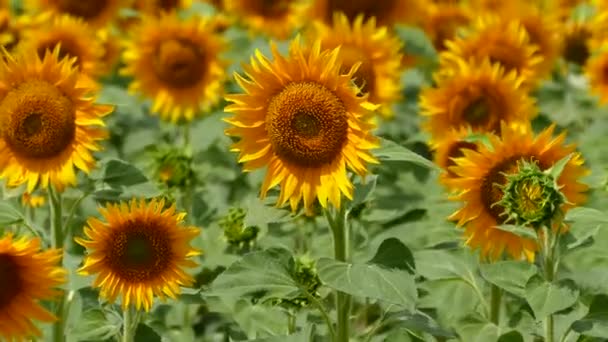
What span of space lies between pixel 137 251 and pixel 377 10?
2.26 metres

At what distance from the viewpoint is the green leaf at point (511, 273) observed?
103 inches

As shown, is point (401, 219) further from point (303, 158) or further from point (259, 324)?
point (303, 158)

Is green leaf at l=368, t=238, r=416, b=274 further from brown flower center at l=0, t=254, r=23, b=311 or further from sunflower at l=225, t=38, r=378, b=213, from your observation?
brown flower center at l=0, t=254, r=23, b=311

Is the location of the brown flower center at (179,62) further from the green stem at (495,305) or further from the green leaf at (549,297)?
the green leaf at (549,297)

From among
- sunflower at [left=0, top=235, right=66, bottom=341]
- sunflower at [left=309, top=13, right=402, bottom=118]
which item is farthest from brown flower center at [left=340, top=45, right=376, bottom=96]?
sunflower at [left=0, top=235, right=66, bottom=341]

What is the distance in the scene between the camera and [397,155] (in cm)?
256

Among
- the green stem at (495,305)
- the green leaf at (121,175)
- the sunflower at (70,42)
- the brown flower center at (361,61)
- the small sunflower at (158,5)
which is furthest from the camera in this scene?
the small sunflower at (158,5)

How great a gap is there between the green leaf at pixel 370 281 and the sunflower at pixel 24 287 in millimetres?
524

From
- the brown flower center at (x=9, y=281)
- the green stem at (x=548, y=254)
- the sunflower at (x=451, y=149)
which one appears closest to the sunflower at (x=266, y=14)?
the sunflower at (x=451, y=149)

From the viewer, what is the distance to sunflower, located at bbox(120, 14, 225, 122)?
14.4ft

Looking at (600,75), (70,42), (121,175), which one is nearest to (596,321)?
(121,175)

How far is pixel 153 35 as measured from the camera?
4.40 meters

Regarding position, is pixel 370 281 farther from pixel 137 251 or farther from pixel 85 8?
pixel 85 8

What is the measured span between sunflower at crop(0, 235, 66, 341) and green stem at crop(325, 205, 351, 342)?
56 centimetres
